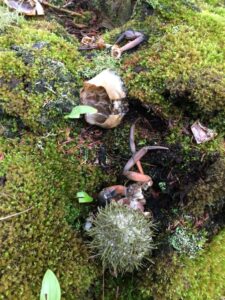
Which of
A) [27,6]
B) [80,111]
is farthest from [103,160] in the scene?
[27,6]

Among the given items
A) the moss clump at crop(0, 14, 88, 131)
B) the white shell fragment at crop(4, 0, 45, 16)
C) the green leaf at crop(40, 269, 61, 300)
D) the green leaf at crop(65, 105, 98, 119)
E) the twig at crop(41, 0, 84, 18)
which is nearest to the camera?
the green leaf at crop(40, 269, 61, 300)

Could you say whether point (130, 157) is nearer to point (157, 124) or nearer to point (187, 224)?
point (157, 124)

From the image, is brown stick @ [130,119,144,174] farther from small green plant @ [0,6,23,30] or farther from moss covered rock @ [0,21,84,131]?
small green plant @ [0,6,23,30]

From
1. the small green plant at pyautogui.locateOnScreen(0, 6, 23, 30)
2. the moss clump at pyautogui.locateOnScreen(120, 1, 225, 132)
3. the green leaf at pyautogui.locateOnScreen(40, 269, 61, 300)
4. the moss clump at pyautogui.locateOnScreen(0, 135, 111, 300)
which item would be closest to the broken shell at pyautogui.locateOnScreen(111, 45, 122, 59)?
the moss clump at pyautogui.locateOnScreen(120, 1, 225, 132)

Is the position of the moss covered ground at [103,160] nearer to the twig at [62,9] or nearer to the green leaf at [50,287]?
the green leaf at [50,287]

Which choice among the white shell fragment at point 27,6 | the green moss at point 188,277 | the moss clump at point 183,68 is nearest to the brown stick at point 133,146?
the moss clump at point 183,68

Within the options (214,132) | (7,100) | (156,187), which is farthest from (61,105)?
(214,132)

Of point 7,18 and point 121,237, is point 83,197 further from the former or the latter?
point 7,18
